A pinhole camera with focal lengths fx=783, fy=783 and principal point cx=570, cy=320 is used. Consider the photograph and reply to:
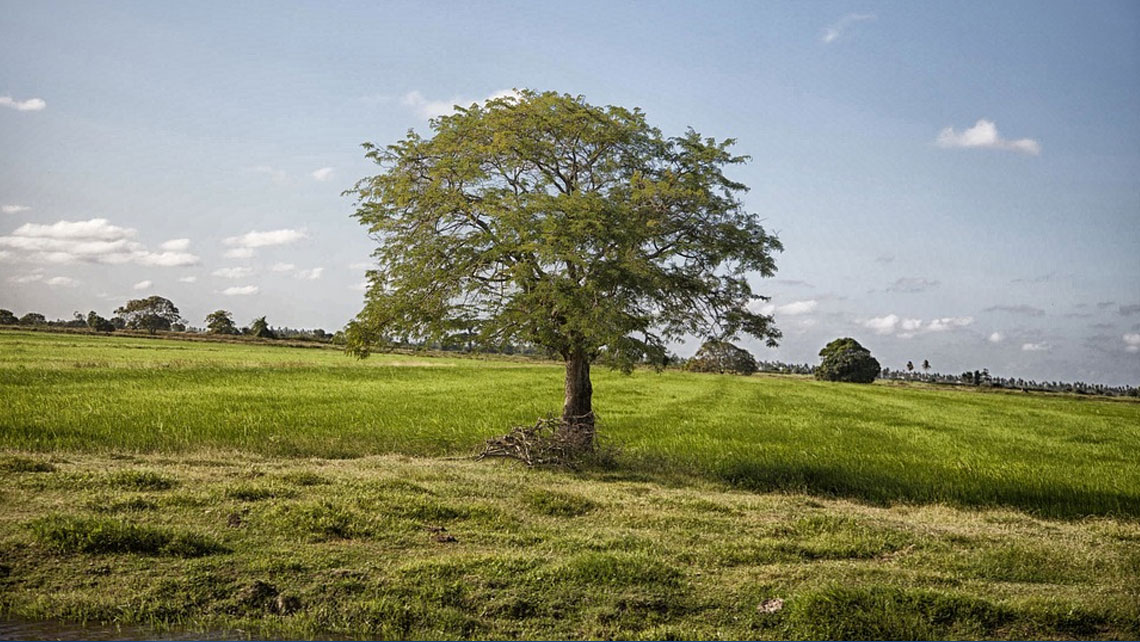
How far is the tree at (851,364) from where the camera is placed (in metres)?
112

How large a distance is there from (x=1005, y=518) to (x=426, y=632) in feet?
35.3

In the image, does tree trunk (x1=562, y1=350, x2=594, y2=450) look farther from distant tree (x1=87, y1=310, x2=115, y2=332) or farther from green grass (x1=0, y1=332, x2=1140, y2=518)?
distant tree (x1=87, y1=310, x2=115, y2=332)

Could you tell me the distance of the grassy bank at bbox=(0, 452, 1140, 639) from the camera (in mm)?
6961

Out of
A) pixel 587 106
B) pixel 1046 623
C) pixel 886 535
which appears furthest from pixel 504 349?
pixel 1046 623

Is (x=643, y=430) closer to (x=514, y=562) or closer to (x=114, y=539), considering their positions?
(x=514, y=562)

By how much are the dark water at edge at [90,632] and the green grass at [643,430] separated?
10.5 metres

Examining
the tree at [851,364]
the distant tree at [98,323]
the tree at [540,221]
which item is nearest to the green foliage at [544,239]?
the tree at [540,221]

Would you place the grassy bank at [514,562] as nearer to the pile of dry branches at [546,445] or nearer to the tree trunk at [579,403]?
the pile of dry branches at [546,445]

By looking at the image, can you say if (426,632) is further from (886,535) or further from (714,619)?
(886,535)

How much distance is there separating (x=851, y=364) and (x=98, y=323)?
3712 inches

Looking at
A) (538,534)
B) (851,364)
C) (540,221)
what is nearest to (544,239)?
(540,221)

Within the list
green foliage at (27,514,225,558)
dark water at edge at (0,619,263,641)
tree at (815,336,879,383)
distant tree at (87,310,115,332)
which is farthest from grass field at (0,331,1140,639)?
tree at (815,336,879,383)

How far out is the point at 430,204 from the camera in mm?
16344

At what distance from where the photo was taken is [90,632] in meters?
6.49
